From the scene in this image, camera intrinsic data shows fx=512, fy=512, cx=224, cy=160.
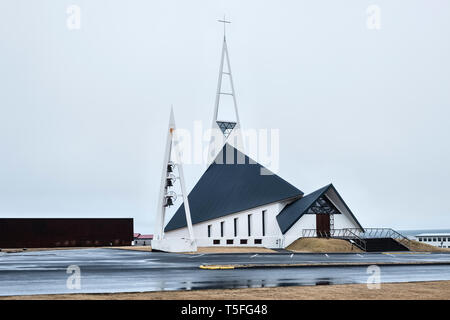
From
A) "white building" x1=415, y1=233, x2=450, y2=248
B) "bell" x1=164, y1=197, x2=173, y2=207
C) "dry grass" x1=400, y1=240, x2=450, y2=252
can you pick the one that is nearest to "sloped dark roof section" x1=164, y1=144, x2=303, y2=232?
"dry grass" x1=400, y1=240, x2=450, y2=252

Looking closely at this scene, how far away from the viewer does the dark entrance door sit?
64.6 meters

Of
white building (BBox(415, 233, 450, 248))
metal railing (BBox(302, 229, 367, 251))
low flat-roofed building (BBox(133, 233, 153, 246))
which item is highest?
metal railing (BBox(302, 229, 367, 251))

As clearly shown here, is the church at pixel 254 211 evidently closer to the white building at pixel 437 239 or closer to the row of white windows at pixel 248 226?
the row of white windows at pixel 248 226

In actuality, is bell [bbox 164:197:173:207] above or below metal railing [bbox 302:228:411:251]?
above

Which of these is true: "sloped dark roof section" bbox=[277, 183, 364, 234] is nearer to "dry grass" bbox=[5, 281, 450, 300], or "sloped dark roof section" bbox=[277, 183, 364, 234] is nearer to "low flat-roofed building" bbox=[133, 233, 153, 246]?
"dry grass" bbox=[5, 281, 450, 300]

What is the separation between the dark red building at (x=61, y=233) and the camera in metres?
89.2

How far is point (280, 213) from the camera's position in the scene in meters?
67.8

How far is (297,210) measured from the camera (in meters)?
64.6

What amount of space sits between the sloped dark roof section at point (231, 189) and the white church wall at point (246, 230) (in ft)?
2.56

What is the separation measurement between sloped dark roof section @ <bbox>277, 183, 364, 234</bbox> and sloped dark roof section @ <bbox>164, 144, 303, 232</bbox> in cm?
159

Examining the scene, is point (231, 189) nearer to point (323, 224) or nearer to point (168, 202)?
point (323, 224)
